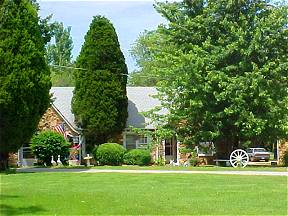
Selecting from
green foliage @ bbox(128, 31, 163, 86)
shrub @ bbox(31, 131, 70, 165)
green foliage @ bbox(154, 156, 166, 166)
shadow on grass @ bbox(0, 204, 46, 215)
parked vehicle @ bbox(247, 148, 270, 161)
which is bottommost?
shadow on grass @ bbox(0, 204, 46, 215)

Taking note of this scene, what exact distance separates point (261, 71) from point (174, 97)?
5.63 meters

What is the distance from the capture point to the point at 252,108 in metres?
29.1

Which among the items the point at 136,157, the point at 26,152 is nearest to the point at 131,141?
the point at 136,157

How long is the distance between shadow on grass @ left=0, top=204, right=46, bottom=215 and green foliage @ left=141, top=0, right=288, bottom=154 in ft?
60.3

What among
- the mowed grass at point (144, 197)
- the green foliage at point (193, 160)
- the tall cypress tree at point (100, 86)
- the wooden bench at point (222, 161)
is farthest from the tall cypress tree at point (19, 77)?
the wooden bench at point (222, 161)

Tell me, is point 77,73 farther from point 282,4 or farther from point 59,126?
point 282,4

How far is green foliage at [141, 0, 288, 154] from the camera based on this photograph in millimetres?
28109

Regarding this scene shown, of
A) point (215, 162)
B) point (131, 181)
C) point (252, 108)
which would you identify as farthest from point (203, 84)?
point (131, 181)

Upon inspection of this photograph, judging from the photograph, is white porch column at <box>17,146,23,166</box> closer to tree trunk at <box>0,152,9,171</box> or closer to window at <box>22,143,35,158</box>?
window at <box>22,143,35,158</box>

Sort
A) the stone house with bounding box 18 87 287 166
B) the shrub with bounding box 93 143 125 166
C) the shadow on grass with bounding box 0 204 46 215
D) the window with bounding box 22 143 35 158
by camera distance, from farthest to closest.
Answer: the stone house with bounding box 18 87 287 166, the window with bounding box 22 143 35 158, the shrub with bounding box 93 143 125 166, the shadow on grass with bounding box 0 204 46 215

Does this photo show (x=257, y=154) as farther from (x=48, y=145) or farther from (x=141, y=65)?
(x=141, y=65)

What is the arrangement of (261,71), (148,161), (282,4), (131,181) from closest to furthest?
(131,181) < (261,71) < (282,4) < (148,161)

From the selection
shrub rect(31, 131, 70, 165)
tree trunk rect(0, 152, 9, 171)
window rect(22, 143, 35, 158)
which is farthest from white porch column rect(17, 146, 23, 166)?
tree trunk rect(0, 152, 9, 171)

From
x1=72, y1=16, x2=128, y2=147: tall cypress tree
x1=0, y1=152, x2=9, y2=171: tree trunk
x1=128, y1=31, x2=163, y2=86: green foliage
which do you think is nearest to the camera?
x1=0, y1=152, x2=9, y2=171: tree trunk
